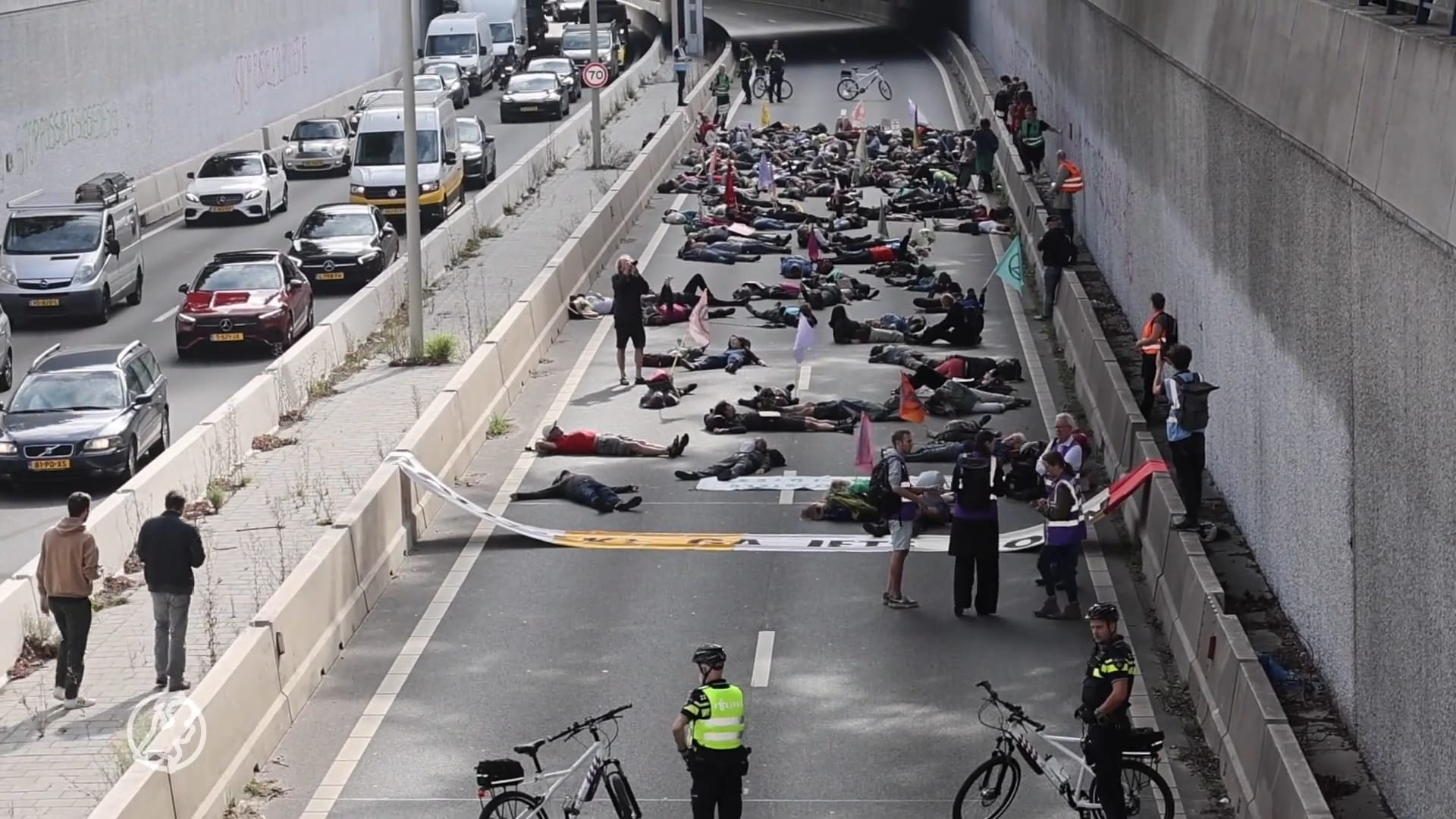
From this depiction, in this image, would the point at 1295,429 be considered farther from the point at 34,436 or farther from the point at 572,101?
the point at 572,101

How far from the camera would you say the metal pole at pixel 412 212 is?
2672 cm

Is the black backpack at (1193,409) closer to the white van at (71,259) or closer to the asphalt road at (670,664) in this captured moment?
the asphalt road at (670,664)

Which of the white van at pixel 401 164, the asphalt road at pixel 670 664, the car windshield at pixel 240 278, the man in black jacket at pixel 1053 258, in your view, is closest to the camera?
the asphalt road at pixel 670 664

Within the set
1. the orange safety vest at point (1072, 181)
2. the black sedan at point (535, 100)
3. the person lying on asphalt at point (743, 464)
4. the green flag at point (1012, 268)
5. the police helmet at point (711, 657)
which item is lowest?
the black sedan at point (535, 100)

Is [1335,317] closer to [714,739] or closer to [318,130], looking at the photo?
[714,739]

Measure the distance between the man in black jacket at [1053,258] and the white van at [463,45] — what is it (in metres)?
44.4

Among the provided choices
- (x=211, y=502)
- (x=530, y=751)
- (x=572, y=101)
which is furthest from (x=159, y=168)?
(x=530, y=751)

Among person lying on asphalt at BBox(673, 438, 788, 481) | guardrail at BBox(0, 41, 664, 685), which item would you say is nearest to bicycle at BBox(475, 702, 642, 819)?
guardrail at BBox(0, 41, 664, 685)

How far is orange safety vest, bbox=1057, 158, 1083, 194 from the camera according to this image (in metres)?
32.6

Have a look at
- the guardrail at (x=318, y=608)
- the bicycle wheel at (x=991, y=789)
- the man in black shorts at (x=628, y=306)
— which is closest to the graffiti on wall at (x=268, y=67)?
the guardrail at (x=318, y=608)

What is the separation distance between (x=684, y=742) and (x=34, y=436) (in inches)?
521

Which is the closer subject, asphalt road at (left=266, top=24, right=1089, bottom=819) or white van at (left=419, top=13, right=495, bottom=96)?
asphalt road at (left=266, top=24, right=1089, bottom=819)

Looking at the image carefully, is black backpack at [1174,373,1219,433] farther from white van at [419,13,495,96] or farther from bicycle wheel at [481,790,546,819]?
white van at [419,13,495,96]

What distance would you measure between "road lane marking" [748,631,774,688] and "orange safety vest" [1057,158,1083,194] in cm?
1697
